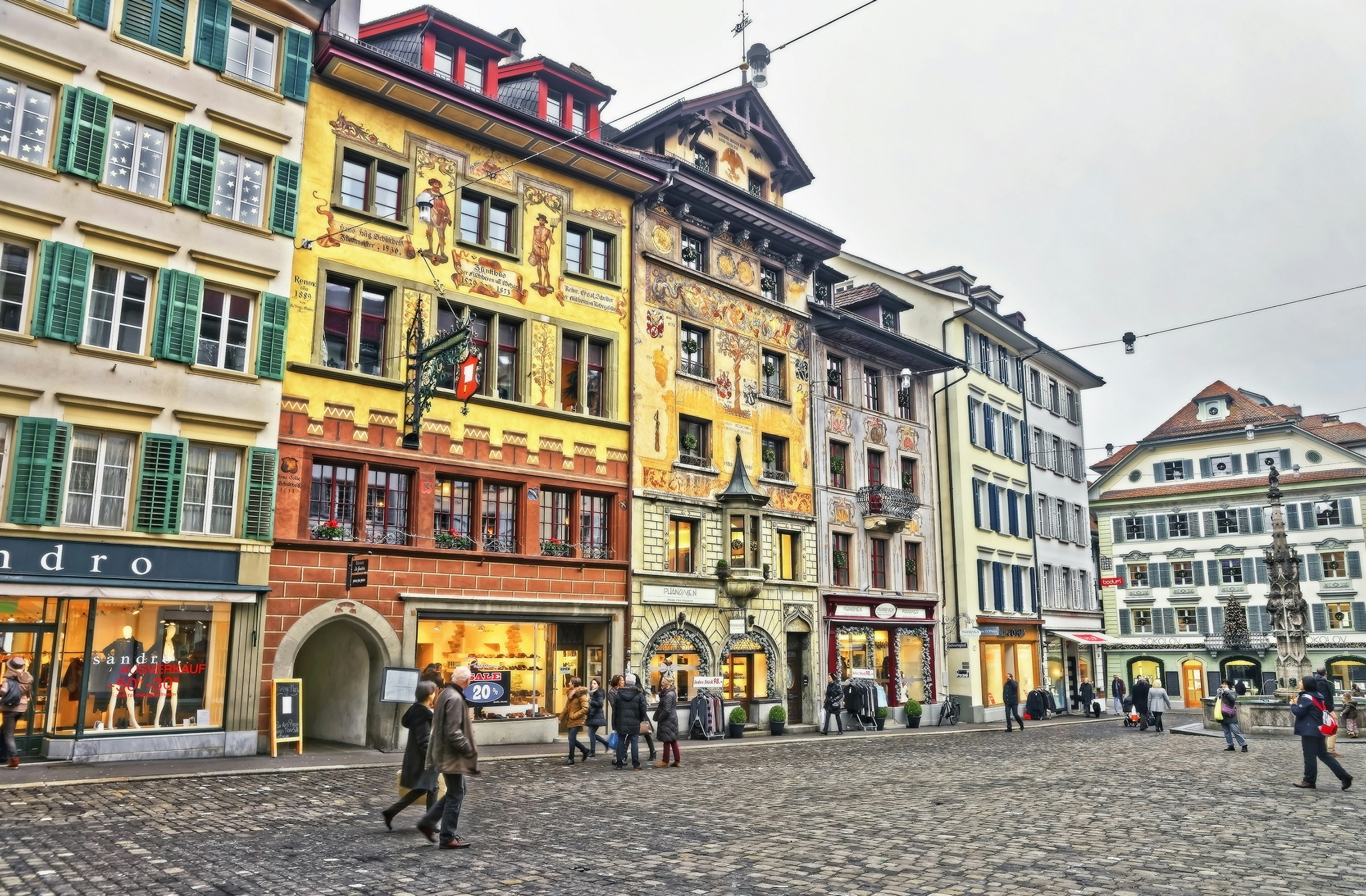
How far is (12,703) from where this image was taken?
16.7m

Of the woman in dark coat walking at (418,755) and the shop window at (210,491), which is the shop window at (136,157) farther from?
the woman in dark coat walking at (418,755)

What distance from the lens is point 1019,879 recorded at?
370 inches

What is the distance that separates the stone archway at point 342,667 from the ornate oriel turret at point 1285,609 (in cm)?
2603

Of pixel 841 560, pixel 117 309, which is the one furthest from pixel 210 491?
pixel 841 560

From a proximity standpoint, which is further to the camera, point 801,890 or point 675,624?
point 675,624

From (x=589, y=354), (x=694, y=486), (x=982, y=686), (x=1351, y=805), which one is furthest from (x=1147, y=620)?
(x=1351, y=805)

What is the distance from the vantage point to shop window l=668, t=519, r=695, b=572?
2911cm

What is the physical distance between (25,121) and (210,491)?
740cm

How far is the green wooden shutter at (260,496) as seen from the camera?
2052cm

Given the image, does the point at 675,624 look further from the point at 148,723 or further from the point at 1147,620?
the point at 1147,620

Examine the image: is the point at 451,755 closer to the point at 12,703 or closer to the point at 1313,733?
the point at 12,703

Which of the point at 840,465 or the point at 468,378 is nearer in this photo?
the point at 468,378

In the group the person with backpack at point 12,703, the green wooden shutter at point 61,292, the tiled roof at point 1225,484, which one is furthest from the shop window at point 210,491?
the tiled roof at point 1225,484

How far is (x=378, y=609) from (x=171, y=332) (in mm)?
6966
